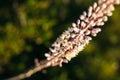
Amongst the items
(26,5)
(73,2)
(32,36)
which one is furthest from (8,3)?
(73,2)

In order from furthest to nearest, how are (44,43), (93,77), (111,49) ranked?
(111,49) < (93,77) < (44,43)

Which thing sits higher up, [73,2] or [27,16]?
[73,2]

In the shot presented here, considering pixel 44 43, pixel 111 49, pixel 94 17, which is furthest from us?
pixel 111 49

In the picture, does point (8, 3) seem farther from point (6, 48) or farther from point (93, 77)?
point (93, 77)

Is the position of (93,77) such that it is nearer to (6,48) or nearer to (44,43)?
(44,43)

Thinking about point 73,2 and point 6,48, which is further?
point 73,2

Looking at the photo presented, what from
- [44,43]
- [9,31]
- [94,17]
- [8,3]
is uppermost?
[8,3]
